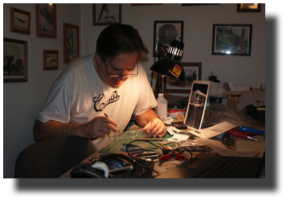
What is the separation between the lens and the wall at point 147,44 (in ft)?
6.29

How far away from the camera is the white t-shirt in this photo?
4.83ft

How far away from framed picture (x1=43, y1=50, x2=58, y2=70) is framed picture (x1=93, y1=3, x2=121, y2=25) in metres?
0.61

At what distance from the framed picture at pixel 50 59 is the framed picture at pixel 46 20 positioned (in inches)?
5.5

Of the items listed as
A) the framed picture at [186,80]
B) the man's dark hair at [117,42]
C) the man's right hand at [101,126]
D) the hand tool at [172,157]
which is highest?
the man's dark hair at [117,42]

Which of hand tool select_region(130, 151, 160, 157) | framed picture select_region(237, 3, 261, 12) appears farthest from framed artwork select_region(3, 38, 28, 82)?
framed picture select_region(237, 3, 261, 12)

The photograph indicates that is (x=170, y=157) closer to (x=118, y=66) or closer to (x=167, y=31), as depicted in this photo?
(x=118, y=66)

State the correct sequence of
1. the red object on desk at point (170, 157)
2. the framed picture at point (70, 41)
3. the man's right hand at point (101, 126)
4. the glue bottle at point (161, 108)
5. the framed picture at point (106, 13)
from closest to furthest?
the red object on desk at point (170, 157)
the man's right hand at point (101, 126)
the glue bottle at point (161, 108)
the framed picture at point (70, 41)
the framed picture at point (106, 13)

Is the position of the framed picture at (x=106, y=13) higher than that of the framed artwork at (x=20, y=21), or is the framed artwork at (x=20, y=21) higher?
the framed picture at (x=106, y=13)

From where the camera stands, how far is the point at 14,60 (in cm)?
180

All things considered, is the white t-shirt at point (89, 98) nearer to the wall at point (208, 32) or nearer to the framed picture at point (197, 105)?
the framed picture at point (197, 105)

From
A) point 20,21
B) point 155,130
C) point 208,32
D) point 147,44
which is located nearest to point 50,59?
point 20,21

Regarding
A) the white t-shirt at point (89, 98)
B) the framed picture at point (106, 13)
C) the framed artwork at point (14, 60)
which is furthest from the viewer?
the framed picture at point (106, 13)

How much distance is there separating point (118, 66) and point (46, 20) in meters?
1.06

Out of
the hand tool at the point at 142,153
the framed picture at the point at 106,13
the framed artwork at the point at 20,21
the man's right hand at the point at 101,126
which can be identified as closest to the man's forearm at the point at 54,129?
the man's right hand at the point at 101,126
